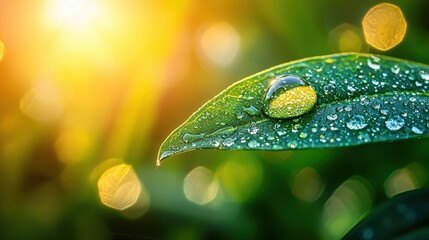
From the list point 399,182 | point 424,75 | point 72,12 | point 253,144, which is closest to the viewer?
point 253,144

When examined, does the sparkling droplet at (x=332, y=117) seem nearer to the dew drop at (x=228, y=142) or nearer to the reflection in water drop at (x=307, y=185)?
the dew drop at (x=228, y=142)

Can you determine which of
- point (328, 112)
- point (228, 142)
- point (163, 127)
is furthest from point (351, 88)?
point (163, 127)

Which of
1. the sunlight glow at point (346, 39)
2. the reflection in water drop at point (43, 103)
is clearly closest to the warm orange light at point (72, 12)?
the reflection in water drop at point (43, 103)

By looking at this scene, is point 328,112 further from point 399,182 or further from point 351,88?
point 399,182

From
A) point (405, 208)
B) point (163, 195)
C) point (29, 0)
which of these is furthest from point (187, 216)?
point (405, 208)

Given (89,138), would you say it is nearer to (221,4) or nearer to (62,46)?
(62,46)
